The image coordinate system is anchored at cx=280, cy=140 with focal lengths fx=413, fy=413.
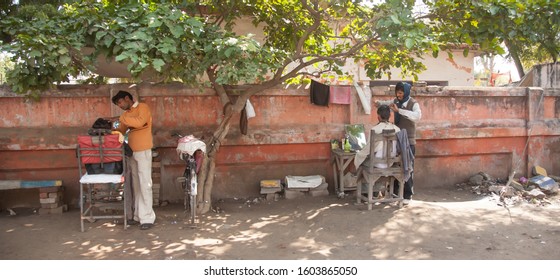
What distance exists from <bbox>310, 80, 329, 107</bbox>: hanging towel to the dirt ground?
1760 mm

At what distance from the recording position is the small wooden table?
6926 millimetres

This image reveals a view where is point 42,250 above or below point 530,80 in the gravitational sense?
below

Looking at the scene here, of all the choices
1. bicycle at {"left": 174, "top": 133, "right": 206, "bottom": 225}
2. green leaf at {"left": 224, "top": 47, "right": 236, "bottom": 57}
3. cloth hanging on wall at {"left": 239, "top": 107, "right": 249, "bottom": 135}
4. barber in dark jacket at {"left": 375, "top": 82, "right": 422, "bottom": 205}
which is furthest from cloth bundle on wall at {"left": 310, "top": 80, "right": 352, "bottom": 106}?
green leaf at {"left": 224, "top": 47, "right": 236, "bottom": 57}

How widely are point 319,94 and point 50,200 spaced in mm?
4638

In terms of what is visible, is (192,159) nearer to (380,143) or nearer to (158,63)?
(158,63)

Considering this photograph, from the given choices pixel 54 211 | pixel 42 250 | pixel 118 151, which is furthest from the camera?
pixel 54 211

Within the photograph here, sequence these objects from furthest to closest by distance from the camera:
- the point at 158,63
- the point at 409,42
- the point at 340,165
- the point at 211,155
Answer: the point at 340,165
the point at 211,155
the point at 409,42
the point at 158,63

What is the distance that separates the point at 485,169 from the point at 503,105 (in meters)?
1.33

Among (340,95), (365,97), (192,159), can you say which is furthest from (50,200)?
(365,97)

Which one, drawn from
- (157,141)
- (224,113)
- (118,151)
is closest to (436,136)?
(224,113)

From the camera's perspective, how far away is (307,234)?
531cm

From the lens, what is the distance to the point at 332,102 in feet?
24.5

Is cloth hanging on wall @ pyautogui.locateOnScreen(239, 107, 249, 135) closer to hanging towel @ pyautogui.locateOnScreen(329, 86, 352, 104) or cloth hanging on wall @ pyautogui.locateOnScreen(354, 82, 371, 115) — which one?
hanging towel @ pyautogui.locateOnScreen(329, 86, 352, 104)

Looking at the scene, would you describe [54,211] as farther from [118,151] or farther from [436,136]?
[436,136]
